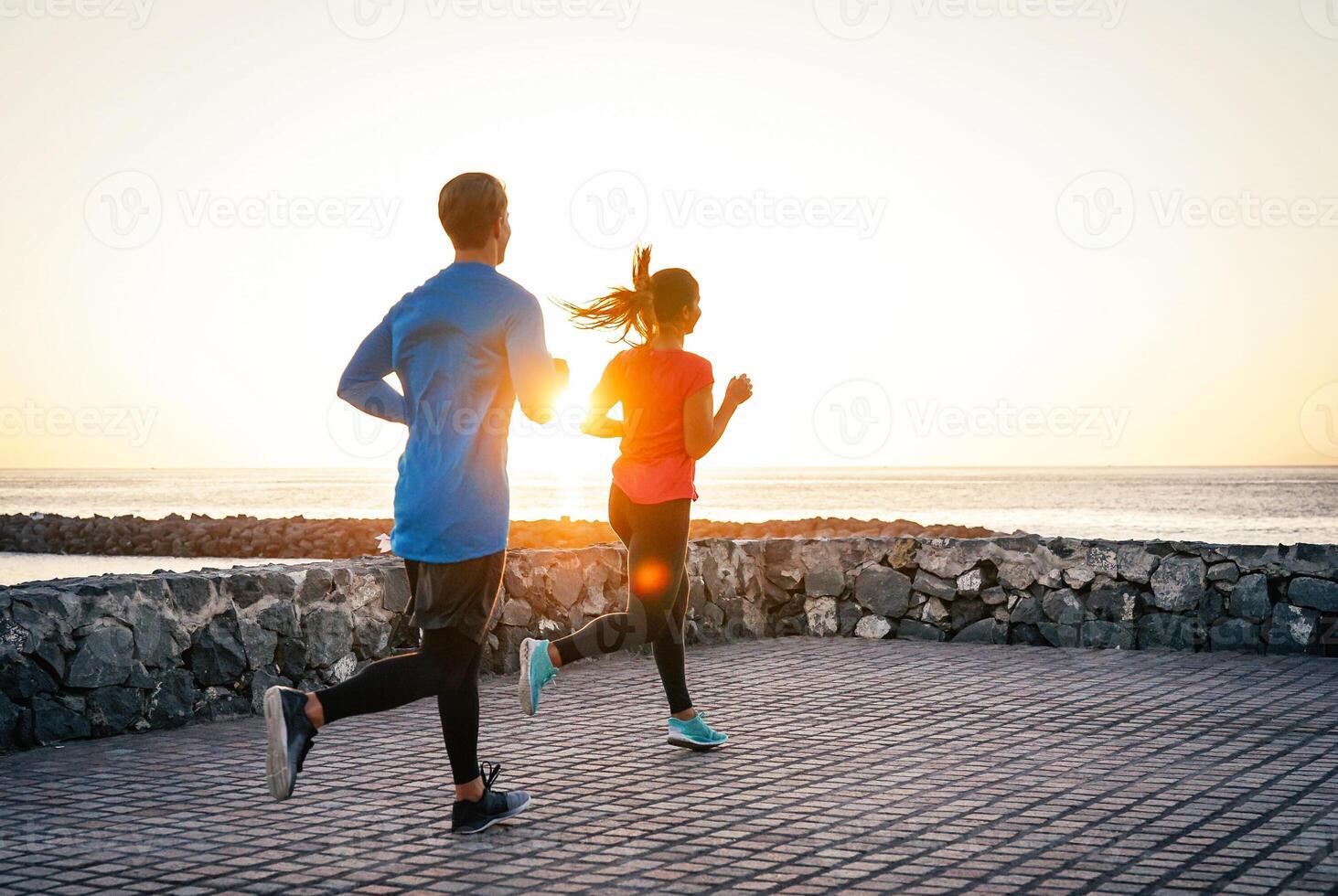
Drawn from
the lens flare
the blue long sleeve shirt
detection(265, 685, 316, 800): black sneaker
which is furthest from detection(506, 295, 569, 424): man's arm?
the lens flare

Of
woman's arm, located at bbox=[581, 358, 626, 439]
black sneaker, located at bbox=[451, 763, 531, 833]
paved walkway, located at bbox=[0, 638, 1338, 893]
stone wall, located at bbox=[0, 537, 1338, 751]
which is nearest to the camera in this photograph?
paved walkway, located at bbox=[0, 638, 1338, 893]

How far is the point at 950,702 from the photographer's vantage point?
7.52m

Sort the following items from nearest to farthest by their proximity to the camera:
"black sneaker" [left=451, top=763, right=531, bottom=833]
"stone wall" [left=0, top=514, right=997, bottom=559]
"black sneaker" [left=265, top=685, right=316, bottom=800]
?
"black sneaker" [left=265, top=685, right=316, bottom=800] → "black sneaker" [left=451, top=763, right=531, bottom=833] → "stone wall" [left=0, top=514, right=997, bottom=559]

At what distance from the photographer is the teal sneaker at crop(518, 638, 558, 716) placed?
5.77 meters

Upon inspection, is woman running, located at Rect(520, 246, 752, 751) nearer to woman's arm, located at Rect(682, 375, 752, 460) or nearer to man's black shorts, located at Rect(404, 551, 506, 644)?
woman's arm, located at Rect(682, 375, 752, 460)

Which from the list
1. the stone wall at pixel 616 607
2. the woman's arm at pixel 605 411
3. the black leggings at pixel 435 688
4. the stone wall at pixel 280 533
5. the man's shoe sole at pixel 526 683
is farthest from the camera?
the stone wall at pixel 280 533

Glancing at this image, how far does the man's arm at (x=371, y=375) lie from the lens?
15.4 ft

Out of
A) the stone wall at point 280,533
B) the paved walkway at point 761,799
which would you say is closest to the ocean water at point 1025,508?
the stone wall at point 280,533

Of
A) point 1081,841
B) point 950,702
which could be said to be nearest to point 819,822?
point 1081,841

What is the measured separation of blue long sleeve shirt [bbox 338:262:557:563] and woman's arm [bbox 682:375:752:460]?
147cm

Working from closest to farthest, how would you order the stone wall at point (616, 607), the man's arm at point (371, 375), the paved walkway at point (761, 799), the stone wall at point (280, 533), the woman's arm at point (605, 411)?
the paved walkway at point (761, 799) < the man's arm at point (371, 375) < the woman's arm at point (605, 411) < the stone wall at point (616, 607) < the stone wall at point (280, 533)

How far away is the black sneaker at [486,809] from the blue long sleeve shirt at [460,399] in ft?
2.68

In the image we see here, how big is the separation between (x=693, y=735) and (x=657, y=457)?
121 cm

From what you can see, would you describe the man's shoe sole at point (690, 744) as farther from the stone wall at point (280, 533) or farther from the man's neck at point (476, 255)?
the stone wall at point (280, 533)
